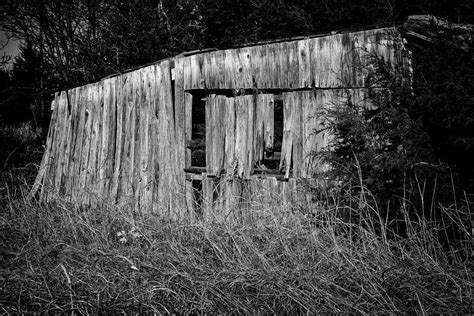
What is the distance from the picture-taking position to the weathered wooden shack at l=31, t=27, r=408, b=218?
5.73 meters

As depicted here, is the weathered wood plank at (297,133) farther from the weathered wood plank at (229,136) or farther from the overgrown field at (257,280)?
the overgrown field at (257,280)

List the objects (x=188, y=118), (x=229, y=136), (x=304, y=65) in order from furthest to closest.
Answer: (x=188, y=118) < (x=229, y=136) < (x=304, y=65)

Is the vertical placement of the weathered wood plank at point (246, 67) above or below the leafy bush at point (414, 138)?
above

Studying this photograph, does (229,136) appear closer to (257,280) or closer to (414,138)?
(414,138)

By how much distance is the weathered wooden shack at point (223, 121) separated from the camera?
5.73m

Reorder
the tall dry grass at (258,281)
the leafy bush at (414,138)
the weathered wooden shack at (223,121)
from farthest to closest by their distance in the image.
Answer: the weathered wooden shack at (223,121) → the leafy bush at (414,138) → the tall dry grass at (258,281)

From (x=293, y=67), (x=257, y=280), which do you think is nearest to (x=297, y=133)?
(x=293, y=67)

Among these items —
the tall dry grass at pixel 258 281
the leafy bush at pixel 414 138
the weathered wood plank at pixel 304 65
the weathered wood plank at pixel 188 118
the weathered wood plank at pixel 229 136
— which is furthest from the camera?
the weathered wood plank at pixel 188 118

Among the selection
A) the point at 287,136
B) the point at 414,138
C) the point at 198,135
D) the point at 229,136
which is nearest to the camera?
the point at 414,138

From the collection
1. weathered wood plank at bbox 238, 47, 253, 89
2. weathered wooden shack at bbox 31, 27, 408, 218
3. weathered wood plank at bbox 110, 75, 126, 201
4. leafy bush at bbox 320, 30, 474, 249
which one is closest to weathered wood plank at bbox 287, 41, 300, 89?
weathered wooden shack at bbox 31, 27, 408, 218

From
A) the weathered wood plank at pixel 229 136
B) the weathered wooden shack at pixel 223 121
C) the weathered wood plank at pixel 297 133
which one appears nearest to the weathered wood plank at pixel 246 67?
the weathered wooden shack at pixel 223 121

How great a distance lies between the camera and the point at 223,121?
6.70 m

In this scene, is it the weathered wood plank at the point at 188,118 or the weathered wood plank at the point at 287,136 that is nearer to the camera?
the weathered wood plank at the point at 287,136

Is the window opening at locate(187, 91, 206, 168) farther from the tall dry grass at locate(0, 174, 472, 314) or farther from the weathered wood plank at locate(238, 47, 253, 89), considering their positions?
the tall dry grass at locate(0, 174, 472, 314)
